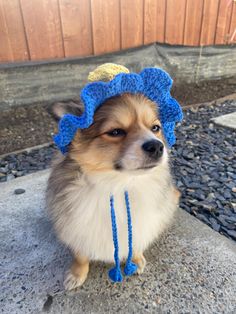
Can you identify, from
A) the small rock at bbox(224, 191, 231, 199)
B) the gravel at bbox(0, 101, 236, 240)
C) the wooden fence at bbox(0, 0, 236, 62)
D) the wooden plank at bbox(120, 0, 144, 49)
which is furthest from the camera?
the wooden plank at bbox(120, 0, 144, 49)

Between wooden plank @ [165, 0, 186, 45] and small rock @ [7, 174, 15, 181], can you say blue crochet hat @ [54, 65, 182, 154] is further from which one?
wooden plank @ [165, 0, 186, 45]

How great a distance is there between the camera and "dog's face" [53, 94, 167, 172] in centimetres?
150

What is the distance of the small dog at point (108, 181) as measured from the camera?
1.56m

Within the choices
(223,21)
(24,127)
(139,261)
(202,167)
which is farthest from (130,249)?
(223,21)

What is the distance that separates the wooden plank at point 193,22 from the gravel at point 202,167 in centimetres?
214

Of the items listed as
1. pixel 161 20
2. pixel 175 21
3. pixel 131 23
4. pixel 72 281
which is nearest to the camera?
pixel 72 281

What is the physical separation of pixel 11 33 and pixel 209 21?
4.08 m

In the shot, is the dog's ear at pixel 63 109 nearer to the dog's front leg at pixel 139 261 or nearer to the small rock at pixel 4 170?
the dog's front leg at pixel 139 261

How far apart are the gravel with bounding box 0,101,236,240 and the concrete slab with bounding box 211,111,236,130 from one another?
3.2 inches

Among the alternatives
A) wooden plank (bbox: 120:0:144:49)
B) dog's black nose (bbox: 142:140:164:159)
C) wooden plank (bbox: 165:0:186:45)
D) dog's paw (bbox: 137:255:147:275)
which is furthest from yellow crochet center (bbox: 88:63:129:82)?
wooden plank (bbox: 165:0:186:45)

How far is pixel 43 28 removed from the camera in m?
4.30

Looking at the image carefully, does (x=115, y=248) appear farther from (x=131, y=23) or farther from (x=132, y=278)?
(x=131, y=23)

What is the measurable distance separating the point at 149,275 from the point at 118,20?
4300 millimetres

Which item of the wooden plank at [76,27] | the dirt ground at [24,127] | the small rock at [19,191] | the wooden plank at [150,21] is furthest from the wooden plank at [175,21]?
the small rock at [19,191]
